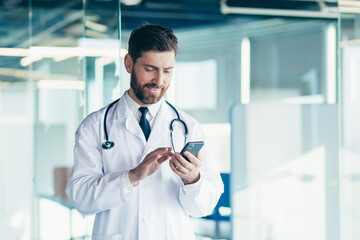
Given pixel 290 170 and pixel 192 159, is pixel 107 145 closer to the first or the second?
pixel 192 159

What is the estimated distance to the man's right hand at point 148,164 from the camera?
1310mm

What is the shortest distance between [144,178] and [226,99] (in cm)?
404

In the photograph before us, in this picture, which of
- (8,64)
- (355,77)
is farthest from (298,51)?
(8,64)

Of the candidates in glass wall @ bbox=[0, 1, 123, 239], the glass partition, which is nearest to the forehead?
the glass partition

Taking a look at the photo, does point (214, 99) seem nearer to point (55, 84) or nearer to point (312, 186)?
point (55, 84)

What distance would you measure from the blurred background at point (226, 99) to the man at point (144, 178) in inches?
18.1

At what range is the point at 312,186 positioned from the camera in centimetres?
252

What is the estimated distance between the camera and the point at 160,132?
5.08 ft

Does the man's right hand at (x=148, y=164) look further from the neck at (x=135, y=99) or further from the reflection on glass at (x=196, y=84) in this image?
the reflection on glass at (x=196, y=84)

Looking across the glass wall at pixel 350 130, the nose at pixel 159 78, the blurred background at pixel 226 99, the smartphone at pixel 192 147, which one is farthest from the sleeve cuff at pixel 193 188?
the glass wall at pixel 350 130

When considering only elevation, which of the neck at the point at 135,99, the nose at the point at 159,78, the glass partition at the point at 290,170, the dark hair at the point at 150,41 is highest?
the dark hair at the point at 150,41

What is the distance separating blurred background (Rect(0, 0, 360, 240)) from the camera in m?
2.40

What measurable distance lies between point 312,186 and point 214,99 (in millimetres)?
2950

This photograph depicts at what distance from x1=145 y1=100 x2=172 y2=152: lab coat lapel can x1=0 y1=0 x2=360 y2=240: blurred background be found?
464 millimetres
